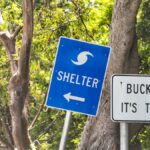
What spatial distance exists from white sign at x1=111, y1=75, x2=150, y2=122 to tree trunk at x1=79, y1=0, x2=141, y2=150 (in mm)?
2342

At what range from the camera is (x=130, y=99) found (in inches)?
143

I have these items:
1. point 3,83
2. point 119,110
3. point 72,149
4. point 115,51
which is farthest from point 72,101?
point 72,149

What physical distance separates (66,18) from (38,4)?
967 mm

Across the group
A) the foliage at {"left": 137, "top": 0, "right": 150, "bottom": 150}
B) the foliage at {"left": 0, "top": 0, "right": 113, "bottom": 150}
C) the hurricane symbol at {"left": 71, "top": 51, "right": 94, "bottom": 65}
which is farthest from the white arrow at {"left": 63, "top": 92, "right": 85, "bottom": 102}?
the foliage at {"left": 0, "top": 0, "right": 113, "bottom": 150}

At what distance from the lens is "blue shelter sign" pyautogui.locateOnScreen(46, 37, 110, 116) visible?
377 cm

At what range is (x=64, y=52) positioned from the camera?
3869 mm

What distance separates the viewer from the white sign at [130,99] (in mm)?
3570

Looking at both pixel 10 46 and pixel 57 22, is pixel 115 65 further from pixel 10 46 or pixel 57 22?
pixel 57 22

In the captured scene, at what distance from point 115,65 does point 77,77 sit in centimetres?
256

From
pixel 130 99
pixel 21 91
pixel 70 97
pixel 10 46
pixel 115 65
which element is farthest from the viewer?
pixel 10 46

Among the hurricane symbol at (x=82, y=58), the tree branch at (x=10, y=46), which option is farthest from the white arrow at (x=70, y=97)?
the tree branch at (x=10, y=46)

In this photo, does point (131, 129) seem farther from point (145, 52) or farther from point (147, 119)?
point (145, 52)

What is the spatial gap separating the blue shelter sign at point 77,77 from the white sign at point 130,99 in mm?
253

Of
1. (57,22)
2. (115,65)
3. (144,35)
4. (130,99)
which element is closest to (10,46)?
(57,22)
